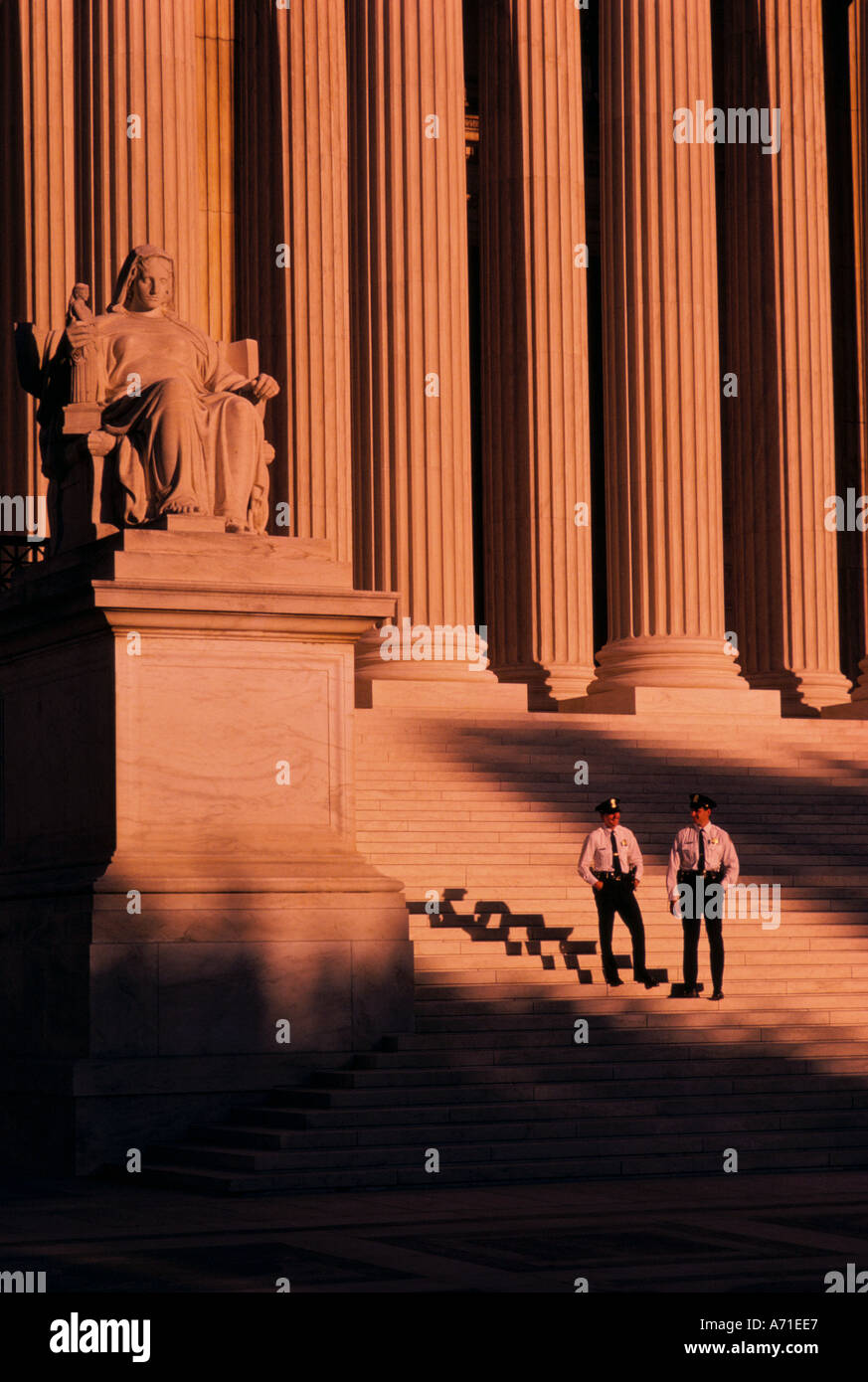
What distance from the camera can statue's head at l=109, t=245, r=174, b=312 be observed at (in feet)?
92.0

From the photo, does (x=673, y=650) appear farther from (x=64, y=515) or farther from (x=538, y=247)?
(x=64, y=515)

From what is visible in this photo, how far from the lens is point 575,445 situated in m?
47.9

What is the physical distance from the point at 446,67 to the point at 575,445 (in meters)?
7.64

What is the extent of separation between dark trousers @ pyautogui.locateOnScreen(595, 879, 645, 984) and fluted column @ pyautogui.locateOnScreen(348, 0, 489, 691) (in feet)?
54.4

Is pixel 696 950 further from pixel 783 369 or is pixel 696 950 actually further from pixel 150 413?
pixel 783 369

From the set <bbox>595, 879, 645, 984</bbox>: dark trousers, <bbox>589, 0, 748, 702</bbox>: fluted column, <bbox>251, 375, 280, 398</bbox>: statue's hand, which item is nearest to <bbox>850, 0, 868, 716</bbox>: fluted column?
<bbox>589, 0, 748, 702</bbox>: fluted column

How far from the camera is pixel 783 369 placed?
50.8 meters

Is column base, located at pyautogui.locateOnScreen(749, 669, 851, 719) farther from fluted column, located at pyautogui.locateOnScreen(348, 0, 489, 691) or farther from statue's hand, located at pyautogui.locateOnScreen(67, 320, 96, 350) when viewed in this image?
statue's hand, located at pyautogui.locateOnScreen(67, 320, 96, 350)

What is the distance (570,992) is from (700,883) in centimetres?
207

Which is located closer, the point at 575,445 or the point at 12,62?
the point at 12,62

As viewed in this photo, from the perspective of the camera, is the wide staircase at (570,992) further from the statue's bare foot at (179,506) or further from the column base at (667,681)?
the statue's bare foot at (179,506)

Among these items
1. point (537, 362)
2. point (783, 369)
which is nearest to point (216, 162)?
point (537, 362)
